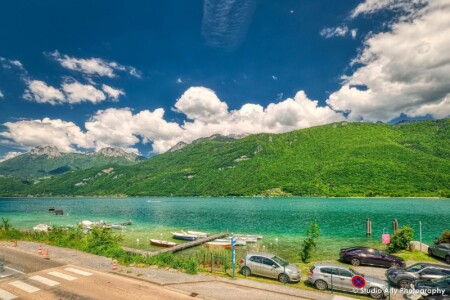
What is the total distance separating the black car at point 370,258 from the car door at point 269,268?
12608 mm

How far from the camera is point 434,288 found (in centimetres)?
1677

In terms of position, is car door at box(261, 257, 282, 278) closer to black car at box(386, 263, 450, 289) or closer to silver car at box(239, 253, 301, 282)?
silver car at box(239, 253, 301, 282)

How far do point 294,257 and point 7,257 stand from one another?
33.2 m

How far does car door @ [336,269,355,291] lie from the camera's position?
20.2m

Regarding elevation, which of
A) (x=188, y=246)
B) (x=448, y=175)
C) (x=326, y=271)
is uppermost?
(x=448, y=175)

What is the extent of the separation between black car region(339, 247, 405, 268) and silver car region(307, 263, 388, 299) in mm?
10706

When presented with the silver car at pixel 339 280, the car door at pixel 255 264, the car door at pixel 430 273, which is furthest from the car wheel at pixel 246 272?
the car door at pixel 430 273

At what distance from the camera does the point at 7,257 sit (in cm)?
2734

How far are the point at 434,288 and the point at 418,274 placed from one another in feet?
14.3

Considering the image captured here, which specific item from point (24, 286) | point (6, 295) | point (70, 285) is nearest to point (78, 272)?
point (70, 285)

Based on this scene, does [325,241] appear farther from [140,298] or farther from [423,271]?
[140,298]

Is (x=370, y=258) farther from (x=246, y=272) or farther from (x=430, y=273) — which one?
(x=246, y=272)

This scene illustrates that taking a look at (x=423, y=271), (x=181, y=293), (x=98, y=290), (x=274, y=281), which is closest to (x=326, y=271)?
(x=274, y=281)

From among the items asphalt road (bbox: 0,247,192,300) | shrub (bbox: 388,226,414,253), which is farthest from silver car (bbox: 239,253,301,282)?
shrub (bbox: 388,226,414,253)
